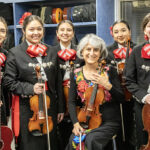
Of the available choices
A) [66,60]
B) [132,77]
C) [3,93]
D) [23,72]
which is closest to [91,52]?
[132,77]

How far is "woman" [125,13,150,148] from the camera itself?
220cm

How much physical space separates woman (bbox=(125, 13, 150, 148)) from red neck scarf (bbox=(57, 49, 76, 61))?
631mm

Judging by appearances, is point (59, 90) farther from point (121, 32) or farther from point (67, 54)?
point (121, 32)

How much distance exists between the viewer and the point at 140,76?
2260mm

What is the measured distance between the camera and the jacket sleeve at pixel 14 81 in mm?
2328

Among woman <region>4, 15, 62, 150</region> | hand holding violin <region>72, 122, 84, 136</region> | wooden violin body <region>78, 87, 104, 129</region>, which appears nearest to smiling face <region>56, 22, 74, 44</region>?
woman <region>4, 15, 62, 150</region>

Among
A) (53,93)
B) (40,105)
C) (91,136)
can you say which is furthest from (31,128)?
(91,136)

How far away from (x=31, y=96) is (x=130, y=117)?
1090mm

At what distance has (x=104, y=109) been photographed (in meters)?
2.31

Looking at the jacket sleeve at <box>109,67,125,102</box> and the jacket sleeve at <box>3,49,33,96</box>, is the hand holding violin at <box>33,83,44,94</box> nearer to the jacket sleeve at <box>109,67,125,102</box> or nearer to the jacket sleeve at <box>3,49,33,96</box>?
the jacket sleeve at <box>3,49,33,96</box>

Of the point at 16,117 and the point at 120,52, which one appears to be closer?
the point at 16,117

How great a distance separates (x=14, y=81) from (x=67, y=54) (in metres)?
0.62

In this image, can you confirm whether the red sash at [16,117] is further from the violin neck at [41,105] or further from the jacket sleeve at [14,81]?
the violin neck at [41,105]

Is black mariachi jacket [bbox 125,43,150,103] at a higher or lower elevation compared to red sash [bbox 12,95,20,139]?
higher
